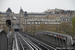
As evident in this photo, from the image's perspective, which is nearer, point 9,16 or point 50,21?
point 50,21

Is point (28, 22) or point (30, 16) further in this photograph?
point (30, 16)

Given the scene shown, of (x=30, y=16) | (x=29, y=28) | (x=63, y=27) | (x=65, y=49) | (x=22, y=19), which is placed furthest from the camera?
(x=30, y=16)

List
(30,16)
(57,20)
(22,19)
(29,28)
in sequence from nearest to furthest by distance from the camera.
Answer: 1. (29,28)
2. (57,20)
3. (22,19)
4. (30,16)

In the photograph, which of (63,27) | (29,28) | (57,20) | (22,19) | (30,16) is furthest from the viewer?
(30,16)

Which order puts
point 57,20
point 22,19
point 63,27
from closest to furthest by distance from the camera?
point 63,27, point 57,20, point 22,19

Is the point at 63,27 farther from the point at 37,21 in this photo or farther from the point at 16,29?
the point at 16,29

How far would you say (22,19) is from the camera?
6294 inches

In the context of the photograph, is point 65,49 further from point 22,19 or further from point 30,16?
point 30,16

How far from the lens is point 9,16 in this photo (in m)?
164

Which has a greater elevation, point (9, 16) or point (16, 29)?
point (9, 16)

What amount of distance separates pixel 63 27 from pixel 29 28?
32.1 metres

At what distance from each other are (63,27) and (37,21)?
5431 centimetres

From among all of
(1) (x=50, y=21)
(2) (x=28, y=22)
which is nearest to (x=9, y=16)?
(2) (x=28, y=22)

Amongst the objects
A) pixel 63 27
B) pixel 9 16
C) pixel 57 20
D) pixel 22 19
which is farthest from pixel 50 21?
pixel 63 27
